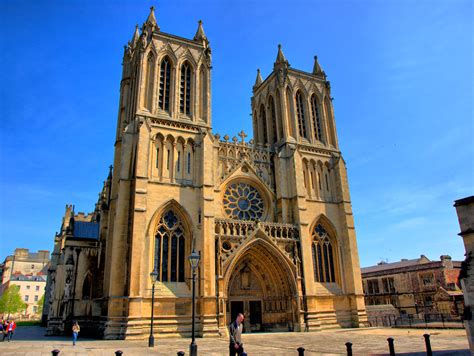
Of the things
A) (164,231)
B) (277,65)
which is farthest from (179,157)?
(277,65)

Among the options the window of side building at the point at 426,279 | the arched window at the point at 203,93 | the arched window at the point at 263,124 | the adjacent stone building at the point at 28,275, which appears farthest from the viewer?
the adjacent stone building at the point at 28,275

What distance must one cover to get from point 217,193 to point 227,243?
447 cm

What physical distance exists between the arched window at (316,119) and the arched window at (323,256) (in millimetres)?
9356

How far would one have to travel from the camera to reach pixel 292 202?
33000 mm

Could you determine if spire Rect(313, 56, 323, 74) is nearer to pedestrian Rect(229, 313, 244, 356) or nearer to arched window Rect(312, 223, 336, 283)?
arched window Rect(312, 223, 336, 283)

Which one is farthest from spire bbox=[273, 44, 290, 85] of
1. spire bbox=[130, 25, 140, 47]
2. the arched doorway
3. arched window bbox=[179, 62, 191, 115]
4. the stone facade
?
the stone facade

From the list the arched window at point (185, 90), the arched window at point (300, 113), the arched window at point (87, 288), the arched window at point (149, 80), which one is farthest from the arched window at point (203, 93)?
the arched window at point (87, 288)

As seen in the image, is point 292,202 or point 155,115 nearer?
point 155,115

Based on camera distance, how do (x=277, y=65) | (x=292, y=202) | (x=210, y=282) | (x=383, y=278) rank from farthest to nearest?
(x=383, y=278)
(x=277, y=65)
(x=292, y=202)
(x=210, y=282)

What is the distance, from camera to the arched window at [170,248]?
86.5ft

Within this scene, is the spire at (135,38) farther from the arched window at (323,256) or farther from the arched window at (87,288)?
the arched window at (323,256)

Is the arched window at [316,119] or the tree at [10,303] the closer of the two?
the arched window at [316,119]

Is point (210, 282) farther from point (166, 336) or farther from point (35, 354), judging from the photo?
point (35, 354)

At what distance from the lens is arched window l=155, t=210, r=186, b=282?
86.5 feet
